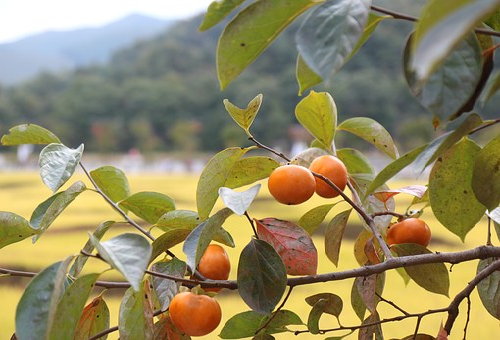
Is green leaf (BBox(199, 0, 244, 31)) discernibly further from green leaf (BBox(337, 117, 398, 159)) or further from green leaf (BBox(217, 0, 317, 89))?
green leaf (BBox(337, 117, 398, 159))

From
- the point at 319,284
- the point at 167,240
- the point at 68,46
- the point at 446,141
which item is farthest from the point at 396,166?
the point at 68,46

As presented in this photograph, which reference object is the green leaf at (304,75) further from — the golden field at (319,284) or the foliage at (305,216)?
the golden field at (319,284)

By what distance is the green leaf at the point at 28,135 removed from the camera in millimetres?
297

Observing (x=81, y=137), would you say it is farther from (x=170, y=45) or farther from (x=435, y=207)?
(x=435, y=207)

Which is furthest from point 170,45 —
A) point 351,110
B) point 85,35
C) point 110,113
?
point 85,35

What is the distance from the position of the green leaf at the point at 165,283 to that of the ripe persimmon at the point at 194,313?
0.02m

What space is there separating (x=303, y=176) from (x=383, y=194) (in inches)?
4.4

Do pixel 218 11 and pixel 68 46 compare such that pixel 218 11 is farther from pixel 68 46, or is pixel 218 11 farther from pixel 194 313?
pixel 68 46

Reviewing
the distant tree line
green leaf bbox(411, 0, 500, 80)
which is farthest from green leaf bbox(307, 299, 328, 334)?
the distant tree line

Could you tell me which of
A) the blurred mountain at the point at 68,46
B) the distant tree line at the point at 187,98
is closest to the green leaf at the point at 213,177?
the distant tree line at the point at 187,98

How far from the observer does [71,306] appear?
213mm

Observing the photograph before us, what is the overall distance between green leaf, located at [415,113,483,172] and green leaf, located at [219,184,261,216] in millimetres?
58

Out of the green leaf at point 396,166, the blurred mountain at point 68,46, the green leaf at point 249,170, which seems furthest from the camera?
the blurred mountain at point 68,46

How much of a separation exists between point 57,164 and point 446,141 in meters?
0.16
